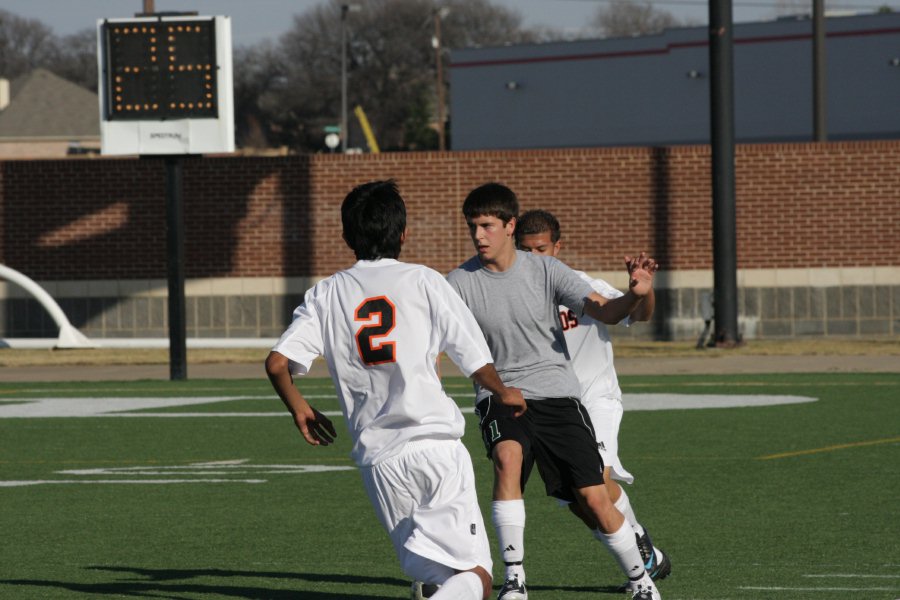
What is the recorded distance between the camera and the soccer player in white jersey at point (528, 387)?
22.9 feet

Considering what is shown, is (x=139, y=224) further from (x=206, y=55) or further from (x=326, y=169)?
(x=206, y=55)

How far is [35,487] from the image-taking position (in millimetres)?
11805

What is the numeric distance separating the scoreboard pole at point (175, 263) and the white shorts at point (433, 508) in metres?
15.9

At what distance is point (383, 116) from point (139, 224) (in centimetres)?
6866

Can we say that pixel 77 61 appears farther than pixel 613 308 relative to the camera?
Yes

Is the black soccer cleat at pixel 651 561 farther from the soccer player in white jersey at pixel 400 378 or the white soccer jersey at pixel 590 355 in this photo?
the soccer player in white jersey at pixel 400 378

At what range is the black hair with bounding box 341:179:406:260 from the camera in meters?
5.82

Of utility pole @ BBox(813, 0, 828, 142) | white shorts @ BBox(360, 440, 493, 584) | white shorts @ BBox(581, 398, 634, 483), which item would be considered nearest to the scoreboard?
utility pole @ BBox(813, 0, 828, 142)

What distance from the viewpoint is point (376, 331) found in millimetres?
5793

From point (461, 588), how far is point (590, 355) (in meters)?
2.87

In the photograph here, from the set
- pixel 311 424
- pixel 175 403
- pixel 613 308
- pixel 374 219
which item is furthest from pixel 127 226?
pixel 374 219

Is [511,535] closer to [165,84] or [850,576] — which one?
[850,576]

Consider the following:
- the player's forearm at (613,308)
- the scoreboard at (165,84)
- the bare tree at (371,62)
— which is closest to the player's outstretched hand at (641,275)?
the player's forearm at (613,308)

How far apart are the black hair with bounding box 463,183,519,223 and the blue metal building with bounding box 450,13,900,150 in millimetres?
36026
